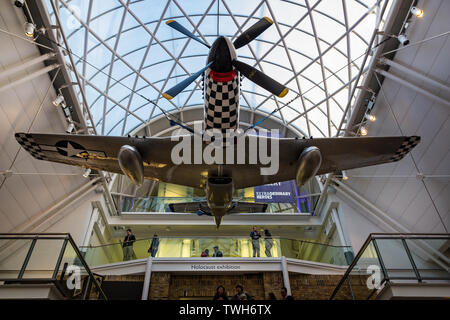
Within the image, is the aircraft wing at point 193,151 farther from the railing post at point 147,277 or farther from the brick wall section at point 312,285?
the brick wall section at point 312,285

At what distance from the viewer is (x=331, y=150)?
11.2 m

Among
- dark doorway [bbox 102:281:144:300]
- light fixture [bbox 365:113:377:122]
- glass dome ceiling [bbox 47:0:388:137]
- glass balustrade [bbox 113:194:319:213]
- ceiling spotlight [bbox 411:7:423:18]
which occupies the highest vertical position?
A: glass dome ceiling [bbox 47:0:388:137]

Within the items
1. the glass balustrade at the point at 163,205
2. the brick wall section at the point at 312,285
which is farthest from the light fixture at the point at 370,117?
the glass balustrade at the point at 163,205

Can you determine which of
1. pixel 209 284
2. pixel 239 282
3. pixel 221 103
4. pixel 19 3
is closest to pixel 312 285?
pixel 239 282

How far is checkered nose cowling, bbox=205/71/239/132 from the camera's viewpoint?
32.0ft

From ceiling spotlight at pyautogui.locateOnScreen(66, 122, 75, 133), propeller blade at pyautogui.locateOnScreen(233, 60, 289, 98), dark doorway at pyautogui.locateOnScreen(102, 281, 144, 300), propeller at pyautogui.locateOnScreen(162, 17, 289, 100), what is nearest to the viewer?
propeller at pyautogui.locateOnScreen(162, 17, 289, 100)

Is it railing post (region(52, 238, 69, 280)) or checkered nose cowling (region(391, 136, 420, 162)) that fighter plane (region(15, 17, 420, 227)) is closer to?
checkered nose cowling (region(391, 136, 420, 162))

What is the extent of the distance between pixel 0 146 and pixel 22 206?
4.16 meters

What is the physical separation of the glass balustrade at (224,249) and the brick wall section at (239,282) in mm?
951

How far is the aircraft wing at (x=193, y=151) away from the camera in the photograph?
10703 millimetres

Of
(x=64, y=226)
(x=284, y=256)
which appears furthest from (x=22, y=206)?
(x=284, y=256)

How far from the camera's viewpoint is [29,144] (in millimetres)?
10719

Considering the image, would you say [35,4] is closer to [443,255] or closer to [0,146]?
[0,146]

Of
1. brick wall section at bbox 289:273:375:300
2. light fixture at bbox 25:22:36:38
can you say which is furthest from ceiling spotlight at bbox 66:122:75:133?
brick wall section at bbox 289:273:375:300
